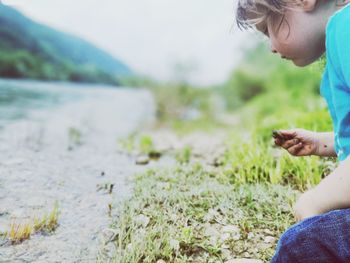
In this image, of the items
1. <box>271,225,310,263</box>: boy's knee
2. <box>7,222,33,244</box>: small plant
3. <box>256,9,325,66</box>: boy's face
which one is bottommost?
<box>7,222,33,244</box>: small plant

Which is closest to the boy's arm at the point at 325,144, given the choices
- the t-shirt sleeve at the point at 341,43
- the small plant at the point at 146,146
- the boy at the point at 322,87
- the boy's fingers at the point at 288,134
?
the boy's fingers at the point at 288,134

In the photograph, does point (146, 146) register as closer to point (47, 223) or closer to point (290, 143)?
point (47, 223)

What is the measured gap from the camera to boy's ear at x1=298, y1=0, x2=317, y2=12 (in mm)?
1337

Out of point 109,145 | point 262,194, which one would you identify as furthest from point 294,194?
point 109,145

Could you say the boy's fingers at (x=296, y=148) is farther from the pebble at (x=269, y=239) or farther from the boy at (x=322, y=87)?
the pebble at (x=269, y=239)

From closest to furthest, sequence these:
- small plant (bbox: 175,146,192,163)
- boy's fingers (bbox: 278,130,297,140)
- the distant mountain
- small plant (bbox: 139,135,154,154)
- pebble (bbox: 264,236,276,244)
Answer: boy's fingers (bbox: 278,130,297,140) → pebble (bbox: 264,236,276,244) → small plant (bbox: 175,146,192,163) → small plant (bbox: 139,135,154,154) → the distant mountain

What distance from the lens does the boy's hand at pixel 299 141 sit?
166 centimetres

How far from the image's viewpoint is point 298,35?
1391mm

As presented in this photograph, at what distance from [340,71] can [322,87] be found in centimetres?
21

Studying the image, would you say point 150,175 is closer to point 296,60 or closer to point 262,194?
point 262,194

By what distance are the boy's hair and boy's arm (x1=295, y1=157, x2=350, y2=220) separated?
0.57m

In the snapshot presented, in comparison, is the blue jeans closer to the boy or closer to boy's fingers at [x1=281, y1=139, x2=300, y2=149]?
the boy

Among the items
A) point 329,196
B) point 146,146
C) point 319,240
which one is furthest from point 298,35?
point 146,146

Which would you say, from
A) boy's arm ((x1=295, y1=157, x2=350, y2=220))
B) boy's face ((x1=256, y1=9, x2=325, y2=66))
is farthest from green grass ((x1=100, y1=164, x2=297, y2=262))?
boy's face ((x1=256, y1=9, x2=325, y2=66))
